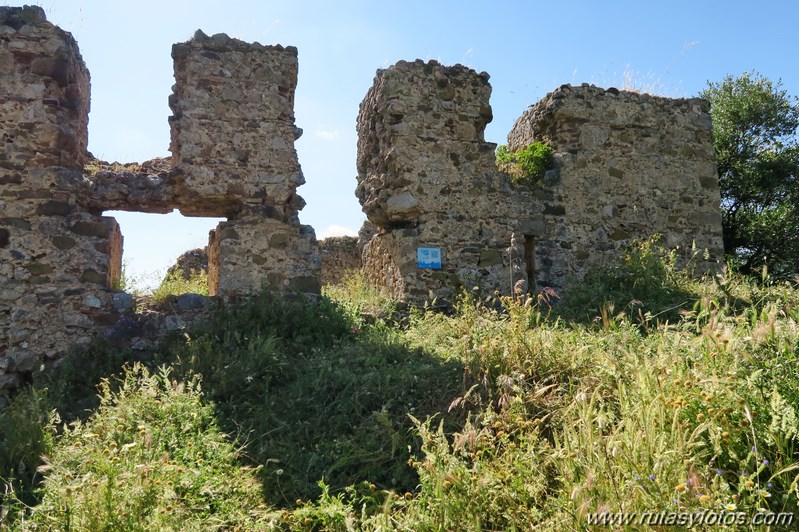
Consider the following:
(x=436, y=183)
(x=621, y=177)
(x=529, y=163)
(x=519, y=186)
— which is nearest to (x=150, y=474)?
(x=436, y=183)

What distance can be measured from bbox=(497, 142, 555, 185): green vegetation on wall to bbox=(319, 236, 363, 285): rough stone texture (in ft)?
15.7

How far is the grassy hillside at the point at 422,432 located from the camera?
133 inches

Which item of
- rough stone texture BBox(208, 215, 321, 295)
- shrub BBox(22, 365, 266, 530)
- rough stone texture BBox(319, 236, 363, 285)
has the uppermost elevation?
rough stone texture BBox(319, 236, 363, 285)

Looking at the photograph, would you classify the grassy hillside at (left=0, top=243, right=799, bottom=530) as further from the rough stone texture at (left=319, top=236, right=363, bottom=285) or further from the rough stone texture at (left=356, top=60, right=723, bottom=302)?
the rough stone texture at (left=319, top=236, right=363, bottom=285)

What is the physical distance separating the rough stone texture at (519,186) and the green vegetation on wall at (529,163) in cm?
17

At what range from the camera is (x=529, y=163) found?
30.3 feet

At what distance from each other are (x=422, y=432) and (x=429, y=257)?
4.35 m

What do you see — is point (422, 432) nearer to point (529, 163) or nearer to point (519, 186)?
point (519, 186)

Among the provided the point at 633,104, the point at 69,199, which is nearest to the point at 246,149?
the point at 69,199

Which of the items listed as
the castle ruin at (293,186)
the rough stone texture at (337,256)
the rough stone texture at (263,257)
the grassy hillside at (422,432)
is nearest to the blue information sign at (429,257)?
the castle ruin at (293,186)

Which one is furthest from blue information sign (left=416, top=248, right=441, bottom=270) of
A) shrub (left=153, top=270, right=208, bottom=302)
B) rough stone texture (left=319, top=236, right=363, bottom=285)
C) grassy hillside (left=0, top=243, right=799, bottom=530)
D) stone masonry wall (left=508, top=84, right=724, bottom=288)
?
rough stone texture (left=319, top=236, right=363, bottom=285)

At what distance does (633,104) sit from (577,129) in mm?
1075

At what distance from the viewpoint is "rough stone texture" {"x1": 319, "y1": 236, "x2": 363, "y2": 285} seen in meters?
13.3

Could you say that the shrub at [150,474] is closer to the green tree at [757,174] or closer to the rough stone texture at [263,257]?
the rough stone texture at [263,257]
